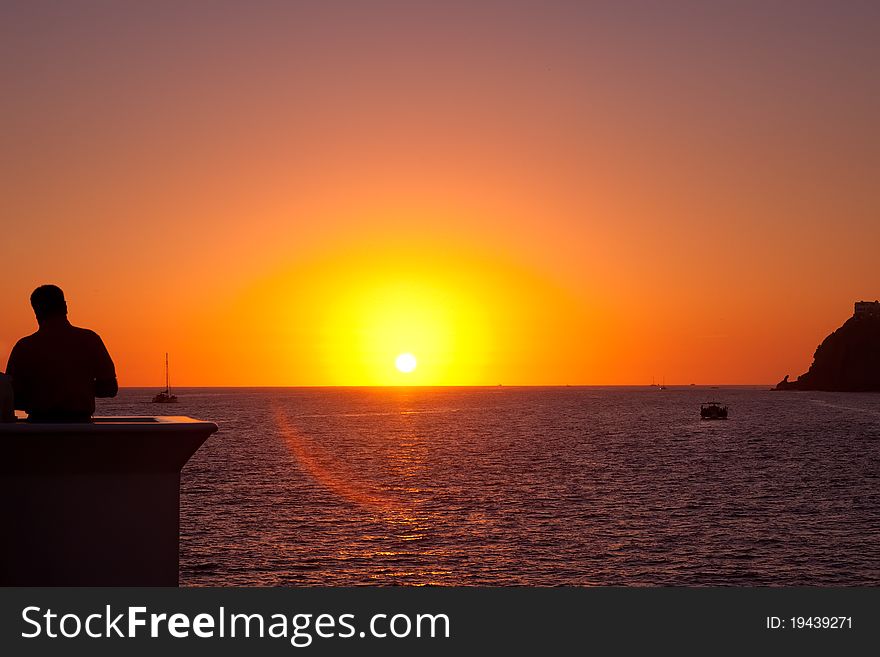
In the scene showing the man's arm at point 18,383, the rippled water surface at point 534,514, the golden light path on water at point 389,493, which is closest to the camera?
the man's arm at point 18,383

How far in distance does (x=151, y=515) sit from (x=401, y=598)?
1.77 metres

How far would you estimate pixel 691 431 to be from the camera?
558 feet

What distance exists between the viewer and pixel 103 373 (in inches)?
270

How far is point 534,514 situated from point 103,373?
63.1 meters

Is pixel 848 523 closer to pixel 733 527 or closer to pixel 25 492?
pixel 733 527

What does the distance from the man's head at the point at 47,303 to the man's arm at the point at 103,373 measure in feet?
1.18

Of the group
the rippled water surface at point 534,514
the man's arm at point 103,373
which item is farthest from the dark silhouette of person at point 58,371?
the rippled water surface at point 534,514

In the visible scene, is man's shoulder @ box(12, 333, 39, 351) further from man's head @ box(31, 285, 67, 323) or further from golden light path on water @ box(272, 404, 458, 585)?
golden light path on water @ box(272, 404, 458, 585)

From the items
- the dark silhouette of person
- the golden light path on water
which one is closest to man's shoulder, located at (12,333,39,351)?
the dark silhouette of person

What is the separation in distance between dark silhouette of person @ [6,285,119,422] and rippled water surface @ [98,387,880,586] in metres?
39.9

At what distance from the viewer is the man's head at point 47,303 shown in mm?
6926

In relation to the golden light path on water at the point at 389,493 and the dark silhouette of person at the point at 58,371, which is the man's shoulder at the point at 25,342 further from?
the golden light path on water at the point at 389,493

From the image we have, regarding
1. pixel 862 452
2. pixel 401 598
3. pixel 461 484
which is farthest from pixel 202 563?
pixel 862 452

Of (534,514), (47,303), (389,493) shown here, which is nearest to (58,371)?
(47,303)
